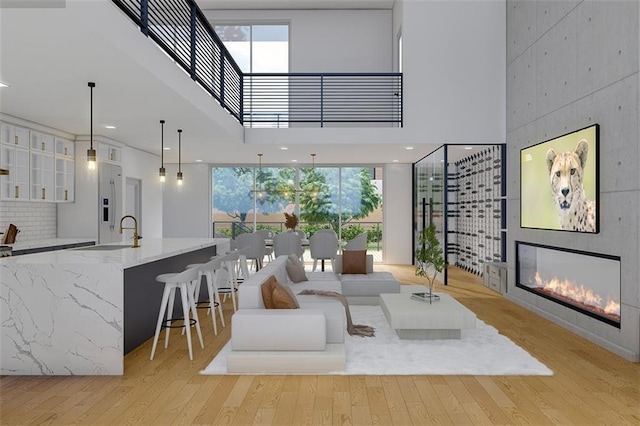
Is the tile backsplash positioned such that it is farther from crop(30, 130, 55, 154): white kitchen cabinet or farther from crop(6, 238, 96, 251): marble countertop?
crop(30, 130, 55, 154): white kitchen cabinet

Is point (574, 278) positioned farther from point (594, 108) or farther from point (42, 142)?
point (42, 142)

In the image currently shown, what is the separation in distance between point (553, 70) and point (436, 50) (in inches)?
103

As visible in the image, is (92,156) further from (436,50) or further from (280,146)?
(436,50)

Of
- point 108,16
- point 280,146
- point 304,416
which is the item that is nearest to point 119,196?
point 280,146

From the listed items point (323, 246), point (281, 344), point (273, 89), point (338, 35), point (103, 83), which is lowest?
point (281, 344)

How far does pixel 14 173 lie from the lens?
6117 millimetres

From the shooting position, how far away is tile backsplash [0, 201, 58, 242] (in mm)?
6410

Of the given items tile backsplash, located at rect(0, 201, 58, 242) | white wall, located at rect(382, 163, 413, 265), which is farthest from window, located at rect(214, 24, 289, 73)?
tile backsplash, located at rect(0, 201, 58, 242)

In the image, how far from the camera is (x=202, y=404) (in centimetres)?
319

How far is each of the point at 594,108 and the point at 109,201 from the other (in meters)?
7.17

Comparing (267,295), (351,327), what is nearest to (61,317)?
(267,295)

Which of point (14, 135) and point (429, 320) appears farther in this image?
point (14, 135)

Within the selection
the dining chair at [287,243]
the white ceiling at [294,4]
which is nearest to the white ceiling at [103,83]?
the dining chair at [287,243]

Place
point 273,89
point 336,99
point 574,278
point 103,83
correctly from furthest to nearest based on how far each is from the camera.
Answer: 1. point 336,99
2. point 273,89
3. point 574,278
4. point 103,83
